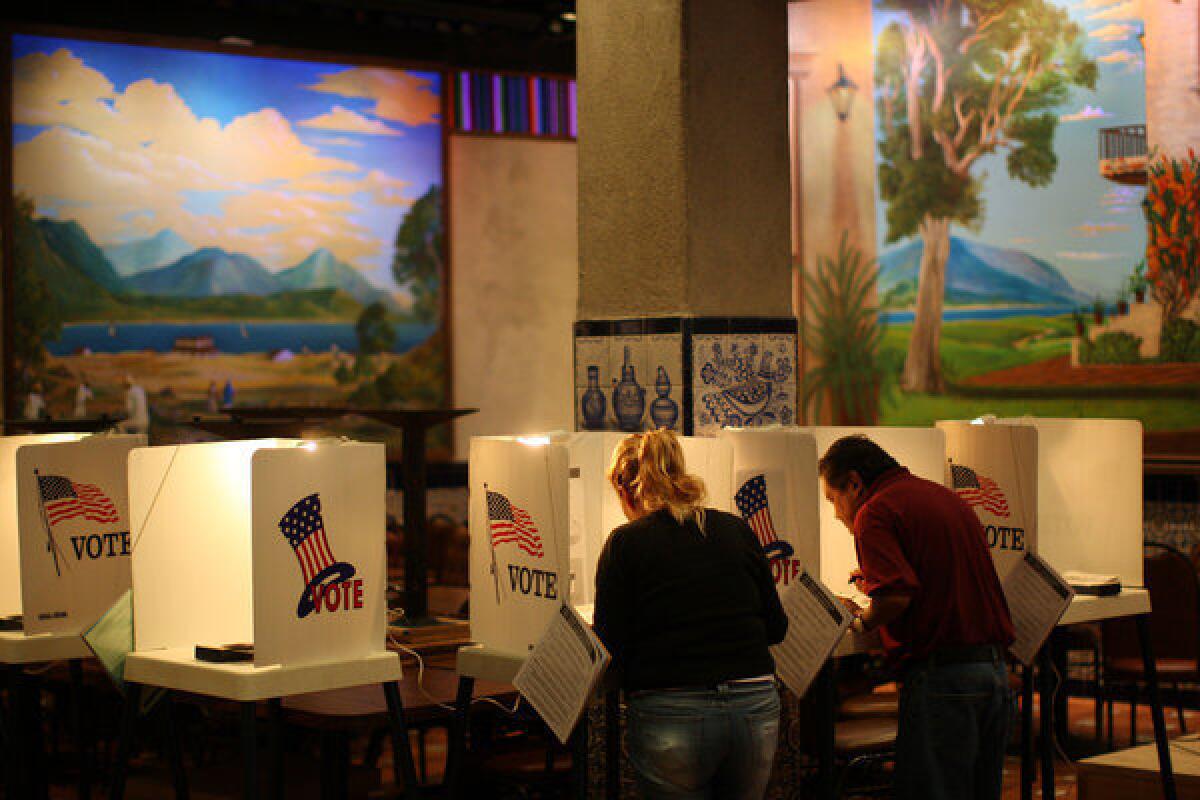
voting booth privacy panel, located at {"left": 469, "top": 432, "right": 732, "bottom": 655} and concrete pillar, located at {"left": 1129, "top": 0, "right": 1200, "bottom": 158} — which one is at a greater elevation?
concrete pillar, located at {"left": 1129, "top": 0, "right": 1200, "bottom": 158}

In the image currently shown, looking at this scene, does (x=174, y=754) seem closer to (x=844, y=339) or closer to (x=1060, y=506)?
(x=1060, y=506)

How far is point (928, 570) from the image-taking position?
4.55 meters

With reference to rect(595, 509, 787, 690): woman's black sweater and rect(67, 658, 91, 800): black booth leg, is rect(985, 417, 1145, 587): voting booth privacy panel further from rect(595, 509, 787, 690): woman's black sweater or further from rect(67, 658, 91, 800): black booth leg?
rect(67, 658, 91, 800): black booth leg

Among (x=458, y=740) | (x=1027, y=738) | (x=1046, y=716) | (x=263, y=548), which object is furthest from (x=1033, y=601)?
(x=263, y=548)

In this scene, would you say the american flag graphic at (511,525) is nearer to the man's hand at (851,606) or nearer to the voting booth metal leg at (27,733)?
the man's hand at (851,606)

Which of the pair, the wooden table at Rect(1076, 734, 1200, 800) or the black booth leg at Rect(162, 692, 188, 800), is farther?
the wooden table at Rect(1076, 734, 1200, 800)

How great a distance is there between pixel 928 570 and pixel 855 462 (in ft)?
1.30

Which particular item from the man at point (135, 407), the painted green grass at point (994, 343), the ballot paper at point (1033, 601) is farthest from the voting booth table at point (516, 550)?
the man at point (135, 407)

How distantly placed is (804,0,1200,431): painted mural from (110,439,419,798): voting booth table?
19.3ft

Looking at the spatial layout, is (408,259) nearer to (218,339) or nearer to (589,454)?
(218,339)

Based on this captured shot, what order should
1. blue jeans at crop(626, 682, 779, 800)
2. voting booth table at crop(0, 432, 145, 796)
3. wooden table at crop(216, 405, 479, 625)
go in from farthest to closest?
1. wooden table at crop(216, 405, 479, 625)
2. voting booth table at crop(0, 432, 145, 796)
3. blue jeans at crop(626, 682, 779, 800)

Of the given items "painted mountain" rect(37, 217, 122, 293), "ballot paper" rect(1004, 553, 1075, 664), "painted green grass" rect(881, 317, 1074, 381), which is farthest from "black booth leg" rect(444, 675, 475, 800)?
"painted mountain" rect(37, 217, 122, 293)

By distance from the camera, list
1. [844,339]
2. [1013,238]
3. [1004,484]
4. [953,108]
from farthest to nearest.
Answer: [844,339], [953,108], [1013,238], [1004,484]

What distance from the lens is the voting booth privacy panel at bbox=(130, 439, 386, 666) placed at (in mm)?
4125
